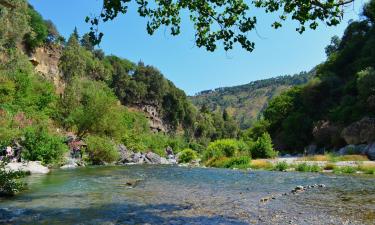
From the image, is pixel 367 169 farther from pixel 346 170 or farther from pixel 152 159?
pixel 152 159

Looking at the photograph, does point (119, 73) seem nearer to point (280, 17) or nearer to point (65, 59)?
point (65, 59)

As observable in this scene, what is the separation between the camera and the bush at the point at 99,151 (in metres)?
48.1

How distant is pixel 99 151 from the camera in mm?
48625

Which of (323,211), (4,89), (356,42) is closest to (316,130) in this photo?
(356,42)

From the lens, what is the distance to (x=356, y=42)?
7762 cm

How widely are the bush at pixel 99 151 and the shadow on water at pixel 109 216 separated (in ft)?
119

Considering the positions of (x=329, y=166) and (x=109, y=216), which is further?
(x=329, y=166)

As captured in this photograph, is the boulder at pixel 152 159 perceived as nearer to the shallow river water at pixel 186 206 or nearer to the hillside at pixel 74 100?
the hillside at pixel 74 100

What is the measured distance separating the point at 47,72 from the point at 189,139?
225ft

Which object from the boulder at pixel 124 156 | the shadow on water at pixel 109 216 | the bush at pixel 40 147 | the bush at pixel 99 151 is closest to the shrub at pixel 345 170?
the shadow on water at pixel 109 216

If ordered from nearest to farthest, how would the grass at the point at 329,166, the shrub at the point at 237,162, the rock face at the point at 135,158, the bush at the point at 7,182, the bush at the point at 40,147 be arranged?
the bush at the point at 7,182, the grass at the point at 329,166, the bush at the point at 40,147, the shrub at the point at 237,162, the rock face at the point at 135,158

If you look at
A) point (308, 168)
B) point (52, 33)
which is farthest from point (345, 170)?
point (52, 33)

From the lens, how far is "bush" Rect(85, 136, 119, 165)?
48.1m

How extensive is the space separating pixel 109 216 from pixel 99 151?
3823cm
